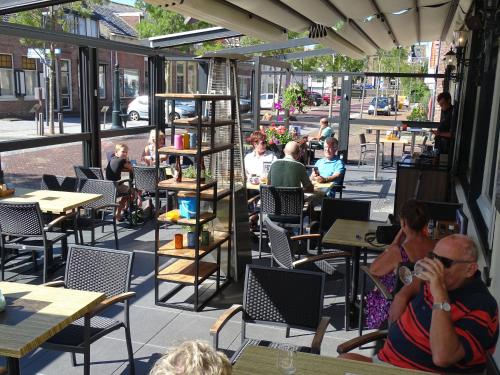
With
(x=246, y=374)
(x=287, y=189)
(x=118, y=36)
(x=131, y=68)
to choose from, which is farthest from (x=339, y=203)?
(x=118, y=36)

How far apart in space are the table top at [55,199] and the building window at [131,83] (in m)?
12.2

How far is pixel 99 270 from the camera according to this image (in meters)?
3.64

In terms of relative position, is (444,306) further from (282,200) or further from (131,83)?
(131,83)

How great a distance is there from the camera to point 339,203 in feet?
17.6

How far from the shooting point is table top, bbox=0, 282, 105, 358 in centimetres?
251

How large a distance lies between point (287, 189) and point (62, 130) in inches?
149

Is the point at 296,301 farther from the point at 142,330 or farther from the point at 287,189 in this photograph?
the point at 287,189

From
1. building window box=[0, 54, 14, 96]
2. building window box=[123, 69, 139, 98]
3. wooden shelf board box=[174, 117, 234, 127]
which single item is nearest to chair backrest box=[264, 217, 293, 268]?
wooden shelf board box=[174, 117, 234, 127]

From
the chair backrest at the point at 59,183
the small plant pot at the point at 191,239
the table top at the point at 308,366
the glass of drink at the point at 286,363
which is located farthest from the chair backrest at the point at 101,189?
the glass of drink at the point at 286,363

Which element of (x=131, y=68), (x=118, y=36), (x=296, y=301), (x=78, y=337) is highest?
(x=118, y=36)

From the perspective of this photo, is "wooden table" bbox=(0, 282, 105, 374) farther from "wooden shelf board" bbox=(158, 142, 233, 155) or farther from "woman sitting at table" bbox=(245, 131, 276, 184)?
"woman sitting at table" bbox=(245, 131, 276, 184)

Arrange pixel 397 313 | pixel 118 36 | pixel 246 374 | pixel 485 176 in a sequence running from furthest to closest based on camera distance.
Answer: pixel 118 36 → pixel 485 176 → pixel 397 313 → pixel 246 374

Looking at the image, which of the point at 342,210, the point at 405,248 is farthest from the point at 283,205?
the point at 405,248

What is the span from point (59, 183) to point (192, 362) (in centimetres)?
552
